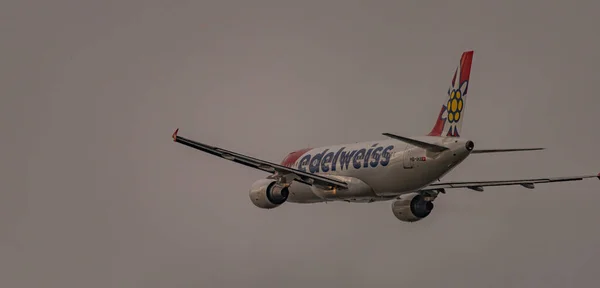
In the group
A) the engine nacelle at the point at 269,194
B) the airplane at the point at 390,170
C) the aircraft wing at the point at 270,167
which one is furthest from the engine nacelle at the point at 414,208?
the engine nacelle at the point at 269,194

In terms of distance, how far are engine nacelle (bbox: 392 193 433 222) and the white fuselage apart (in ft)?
13.8

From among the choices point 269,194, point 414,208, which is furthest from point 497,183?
point 269,194

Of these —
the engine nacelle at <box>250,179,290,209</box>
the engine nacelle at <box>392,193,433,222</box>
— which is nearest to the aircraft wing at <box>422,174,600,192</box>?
the engine nacelle at <box>392,193,433,222</box>

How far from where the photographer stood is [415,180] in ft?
315

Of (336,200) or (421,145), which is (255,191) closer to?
(336,200)

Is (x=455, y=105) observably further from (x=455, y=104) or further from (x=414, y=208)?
(x=414, y=208)

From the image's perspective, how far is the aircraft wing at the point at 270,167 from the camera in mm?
91500

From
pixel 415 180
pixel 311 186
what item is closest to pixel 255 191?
pixel 311 186

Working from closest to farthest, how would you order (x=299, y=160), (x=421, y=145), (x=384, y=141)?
(x=421, y=145), (x=384, y=141), (x=299, y=160)

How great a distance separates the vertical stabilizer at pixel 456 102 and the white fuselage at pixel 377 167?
1267mm

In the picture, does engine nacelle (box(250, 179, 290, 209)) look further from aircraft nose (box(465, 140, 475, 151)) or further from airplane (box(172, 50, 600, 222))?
aircraft nose (box(465, 140, 475, 151))

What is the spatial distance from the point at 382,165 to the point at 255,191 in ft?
31.3

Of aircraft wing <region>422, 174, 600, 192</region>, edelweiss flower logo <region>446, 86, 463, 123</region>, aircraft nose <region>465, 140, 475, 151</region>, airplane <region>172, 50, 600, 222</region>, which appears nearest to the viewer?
aircraft nose <region>465, 140, 475, 151</region>

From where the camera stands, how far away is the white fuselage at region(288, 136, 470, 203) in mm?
94688
